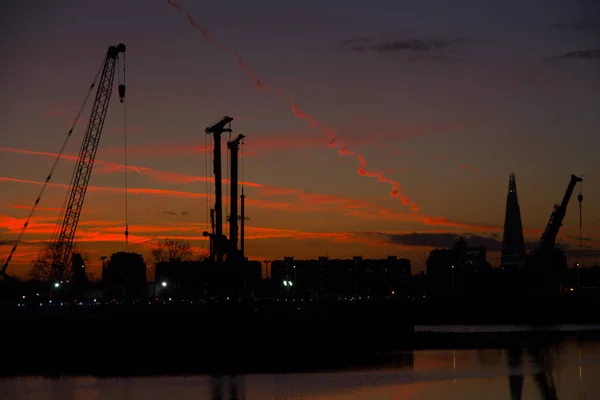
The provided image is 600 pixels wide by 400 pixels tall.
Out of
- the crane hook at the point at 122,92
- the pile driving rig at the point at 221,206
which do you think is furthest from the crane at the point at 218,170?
the crane hook at the point at 122,92

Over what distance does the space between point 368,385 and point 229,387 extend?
9015 mm

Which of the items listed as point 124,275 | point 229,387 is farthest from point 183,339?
point 124,275

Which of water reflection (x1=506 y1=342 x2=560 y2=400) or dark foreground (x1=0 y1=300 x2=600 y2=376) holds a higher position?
dark foreground (x1=0 y1=300 x2=600 y2=376)

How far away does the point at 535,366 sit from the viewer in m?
76.6

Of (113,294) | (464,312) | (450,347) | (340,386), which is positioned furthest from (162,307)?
(464,312)

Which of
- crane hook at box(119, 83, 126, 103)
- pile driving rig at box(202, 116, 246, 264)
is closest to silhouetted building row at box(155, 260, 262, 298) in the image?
pile driving rig at box(202, 116, 246, 264)

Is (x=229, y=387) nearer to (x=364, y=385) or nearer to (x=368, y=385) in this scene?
(x=364, y=385)

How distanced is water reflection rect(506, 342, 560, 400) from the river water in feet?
0.22

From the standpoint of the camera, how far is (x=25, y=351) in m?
82.8

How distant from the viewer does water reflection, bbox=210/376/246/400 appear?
189ft

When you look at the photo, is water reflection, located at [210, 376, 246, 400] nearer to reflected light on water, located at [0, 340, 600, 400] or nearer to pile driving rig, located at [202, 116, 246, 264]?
reflected light on water, located at [0, 340, 600, 400]

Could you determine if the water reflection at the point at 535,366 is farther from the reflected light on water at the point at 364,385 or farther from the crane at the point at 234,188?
the crane at the point at 234,188

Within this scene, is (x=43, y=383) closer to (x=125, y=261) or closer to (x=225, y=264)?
(x=225, y=264)

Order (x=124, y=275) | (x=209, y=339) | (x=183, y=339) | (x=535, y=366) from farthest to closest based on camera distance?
(x=124, y=275) < (x=209, y=339) < (x=183, y=339) < (x=535, y=366)
